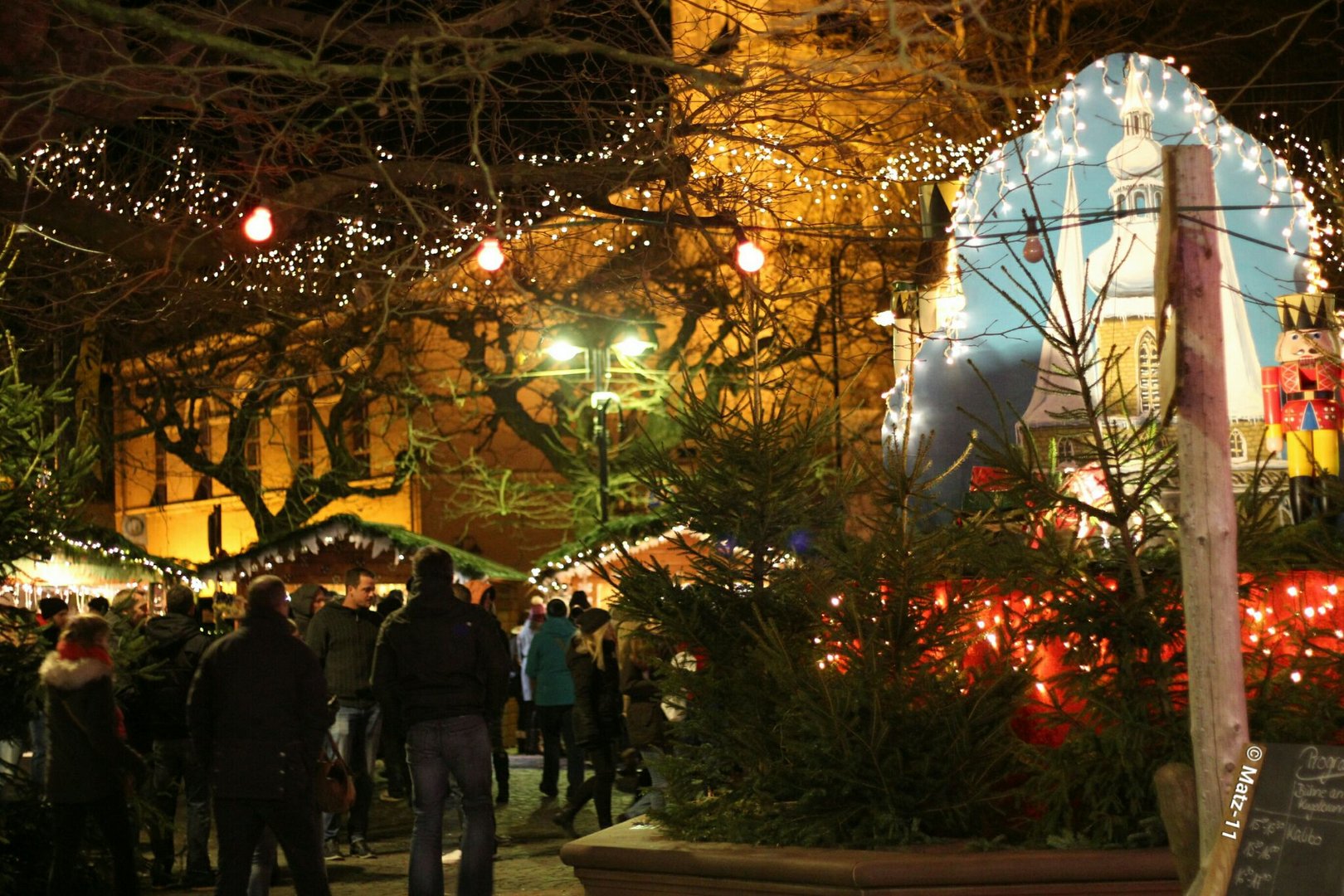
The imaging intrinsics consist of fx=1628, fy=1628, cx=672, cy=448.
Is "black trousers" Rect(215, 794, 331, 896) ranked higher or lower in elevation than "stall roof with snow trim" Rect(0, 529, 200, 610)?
lower

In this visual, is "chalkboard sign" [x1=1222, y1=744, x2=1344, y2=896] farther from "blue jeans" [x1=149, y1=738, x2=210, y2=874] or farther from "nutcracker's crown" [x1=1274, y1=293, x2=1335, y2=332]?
"nutcracker's crown" [x1=1274, y1=293, x2=1335, y2=332]

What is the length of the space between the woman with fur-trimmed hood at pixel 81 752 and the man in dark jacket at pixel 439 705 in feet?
5.12

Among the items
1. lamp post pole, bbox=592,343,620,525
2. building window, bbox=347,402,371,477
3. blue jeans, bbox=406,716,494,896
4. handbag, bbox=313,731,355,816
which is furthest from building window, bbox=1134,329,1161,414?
building window, bbox=347,402,371,477

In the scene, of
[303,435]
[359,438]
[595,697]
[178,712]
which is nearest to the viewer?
[178,712]

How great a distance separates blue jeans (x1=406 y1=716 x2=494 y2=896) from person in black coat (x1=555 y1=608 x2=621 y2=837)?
4486mm

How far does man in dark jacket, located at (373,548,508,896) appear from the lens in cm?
868

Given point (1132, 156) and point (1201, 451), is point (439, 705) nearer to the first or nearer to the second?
point (1201, 451)

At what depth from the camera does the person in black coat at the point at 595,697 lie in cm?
1335

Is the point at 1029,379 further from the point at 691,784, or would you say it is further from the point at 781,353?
the point at 691,784

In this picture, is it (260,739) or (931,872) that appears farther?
(260,739)

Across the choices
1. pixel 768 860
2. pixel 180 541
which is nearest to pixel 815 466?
pixel 768 860

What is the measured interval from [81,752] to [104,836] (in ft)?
2.25

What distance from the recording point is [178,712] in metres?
11.5

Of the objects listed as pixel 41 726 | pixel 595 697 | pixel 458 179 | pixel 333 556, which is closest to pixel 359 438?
pixel 333 556
